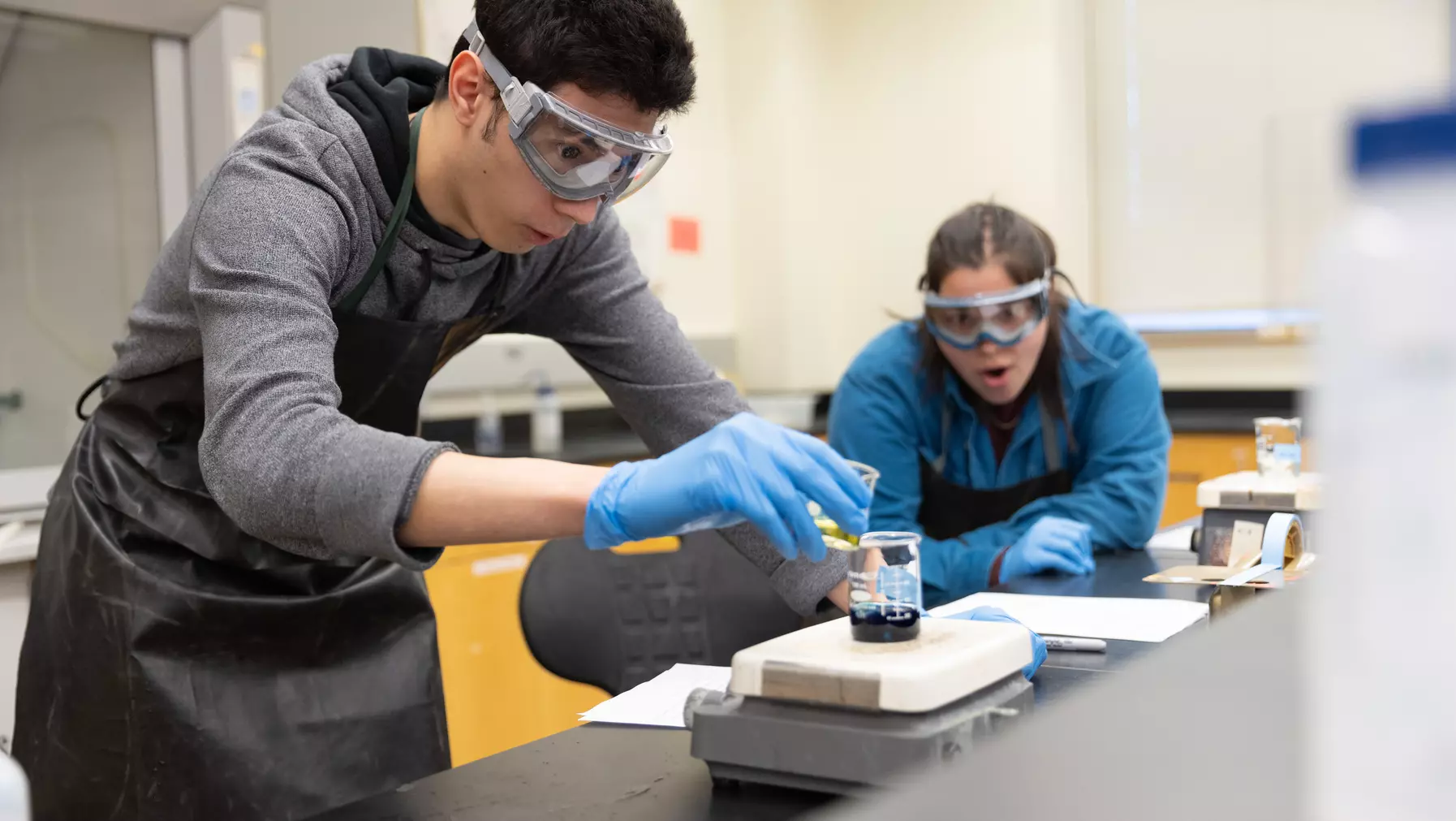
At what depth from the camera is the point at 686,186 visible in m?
4.53

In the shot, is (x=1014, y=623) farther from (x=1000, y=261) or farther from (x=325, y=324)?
(x=1000, y=261)

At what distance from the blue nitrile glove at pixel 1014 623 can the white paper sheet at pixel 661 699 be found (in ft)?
0.88

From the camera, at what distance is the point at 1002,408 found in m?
2.41

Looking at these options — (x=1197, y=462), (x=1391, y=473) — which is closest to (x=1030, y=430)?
(x=1197, y=462)

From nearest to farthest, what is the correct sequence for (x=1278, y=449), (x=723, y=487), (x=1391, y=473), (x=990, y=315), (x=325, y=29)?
(x=1391, y=473)
(x=723, y=487)
(x=1278, y=449)
(x=990, y=315)
(x=325, y=29)

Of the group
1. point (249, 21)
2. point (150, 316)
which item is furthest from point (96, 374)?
point (150, 316)

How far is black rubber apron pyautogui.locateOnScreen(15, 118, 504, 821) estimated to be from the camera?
1.46 meters

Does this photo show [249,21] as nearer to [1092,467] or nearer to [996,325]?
[996,325]

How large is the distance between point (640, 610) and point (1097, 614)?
0.66 m

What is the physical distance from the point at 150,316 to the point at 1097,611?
1.23 metres

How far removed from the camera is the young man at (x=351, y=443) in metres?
1.13

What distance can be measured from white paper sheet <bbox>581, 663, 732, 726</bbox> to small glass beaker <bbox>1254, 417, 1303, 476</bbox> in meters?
1.18

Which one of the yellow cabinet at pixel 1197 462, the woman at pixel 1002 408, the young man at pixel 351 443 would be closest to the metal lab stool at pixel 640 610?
the young man at pixel 351 443

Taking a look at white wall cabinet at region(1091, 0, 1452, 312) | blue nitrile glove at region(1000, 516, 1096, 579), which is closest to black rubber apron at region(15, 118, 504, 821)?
blue nitrile glove at region(1000, 516, 1096, 579)
